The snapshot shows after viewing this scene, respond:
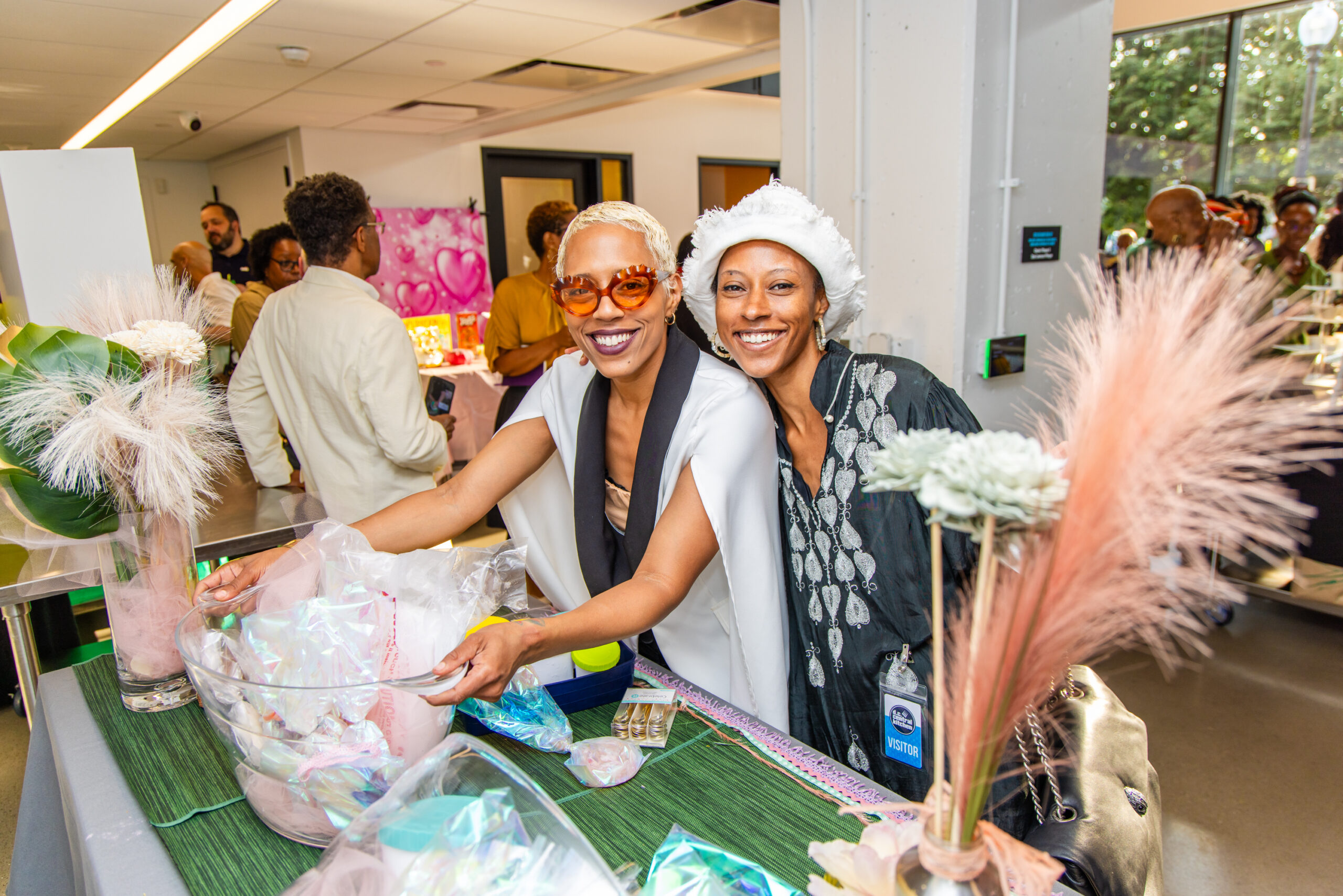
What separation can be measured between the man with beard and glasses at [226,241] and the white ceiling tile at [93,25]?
4.41 feet

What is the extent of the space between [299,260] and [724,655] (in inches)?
141

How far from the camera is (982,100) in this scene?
2.94 meters

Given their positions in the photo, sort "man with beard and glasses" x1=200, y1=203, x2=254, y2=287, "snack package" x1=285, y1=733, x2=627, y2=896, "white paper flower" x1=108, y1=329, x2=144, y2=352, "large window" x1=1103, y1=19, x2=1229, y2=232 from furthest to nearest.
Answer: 1. "large window" x1=1103, y1=19, x2=1229, y2=232
2. "man with beard and glasses" x1=200, y1=203, x2=254, y2=287
3. "white paper flower" x1=108, y1=329, x2=144, y2=352
4. "snack package" x1=285, y1=733, x2=627, y2=896

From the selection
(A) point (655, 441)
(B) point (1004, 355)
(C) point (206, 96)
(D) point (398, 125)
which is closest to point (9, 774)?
(A) point (655, 441)

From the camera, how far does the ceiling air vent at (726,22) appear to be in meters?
3.99

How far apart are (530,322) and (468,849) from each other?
11.0 feet

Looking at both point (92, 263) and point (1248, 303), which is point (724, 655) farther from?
point (92, 263)

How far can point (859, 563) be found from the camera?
1.44m

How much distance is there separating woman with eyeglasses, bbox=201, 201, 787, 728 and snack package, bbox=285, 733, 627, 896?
384 mm

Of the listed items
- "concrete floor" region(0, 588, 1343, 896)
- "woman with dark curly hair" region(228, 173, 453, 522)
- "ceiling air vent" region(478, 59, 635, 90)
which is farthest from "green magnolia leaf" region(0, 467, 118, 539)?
"ceiling air vent" region(478, 59, 635, 90)

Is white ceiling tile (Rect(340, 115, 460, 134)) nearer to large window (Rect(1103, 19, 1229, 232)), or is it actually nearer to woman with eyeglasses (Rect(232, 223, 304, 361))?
woman with eyeglasses (Rect(232, 223, 304, 361))

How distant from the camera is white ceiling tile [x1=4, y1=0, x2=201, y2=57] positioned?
354cm

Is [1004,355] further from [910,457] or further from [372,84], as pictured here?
[372,84]

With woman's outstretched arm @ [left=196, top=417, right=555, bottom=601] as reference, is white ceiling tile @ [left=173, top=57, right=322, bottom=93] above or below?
above
